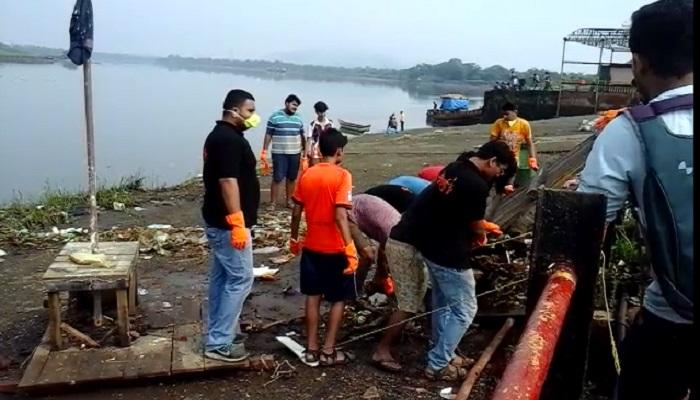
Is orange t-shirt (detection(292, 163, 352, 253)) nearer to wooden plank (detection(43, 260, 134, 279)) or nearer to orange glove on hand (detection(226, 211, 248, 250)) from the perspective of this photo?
orange glove on hand (detection(226, 211, 248, 250))

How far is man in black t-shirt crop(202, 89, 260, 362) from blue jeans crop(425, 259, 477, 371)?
125cm

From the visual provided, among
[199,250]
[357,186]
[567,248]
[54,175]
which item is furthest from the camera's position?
[54,175]

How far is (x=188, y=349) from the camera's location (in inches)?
191

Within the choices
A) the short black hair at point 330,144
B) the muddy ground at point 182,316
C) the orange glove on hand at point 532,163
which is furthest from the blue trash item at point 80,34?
the orange glove on hand at point 532,163

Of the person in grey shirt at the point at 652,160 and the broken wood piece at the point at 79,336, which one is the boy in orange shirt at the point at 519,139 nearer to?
the broken wood piece at the point at 79,336

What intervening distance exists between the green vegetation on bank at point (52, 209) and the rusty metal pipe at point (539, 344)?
8000mm

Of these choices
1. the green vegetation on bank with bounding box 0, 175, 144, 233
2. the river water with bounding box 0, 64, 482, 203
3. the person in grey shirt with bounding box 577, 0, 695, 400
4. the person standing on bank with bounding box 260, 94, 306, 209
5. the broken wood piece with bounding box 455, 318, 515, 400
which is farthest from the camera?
the river water with bounding box 0, 64, 482, 203

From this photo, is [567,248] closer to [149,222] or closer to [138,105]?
[149,222]

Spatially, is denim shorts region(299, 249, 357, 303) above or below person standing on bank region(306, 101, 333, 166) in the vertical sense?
below

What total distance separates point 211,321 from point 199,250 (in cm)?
314

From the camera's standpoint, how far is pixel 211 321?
15.9ft

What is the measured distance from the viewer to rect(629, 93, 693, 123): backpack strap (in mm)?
1679

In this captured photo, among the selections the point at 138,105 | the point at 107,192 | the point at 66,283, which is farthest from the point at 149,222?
the point at 138,105

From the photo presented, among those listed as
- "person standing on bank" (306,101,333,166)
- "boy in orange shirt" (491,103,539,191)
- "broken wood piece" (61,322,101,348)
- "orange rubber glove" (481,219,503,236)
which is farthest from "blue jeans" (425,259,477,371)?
"person standing on bank" (306,101,333,166)
